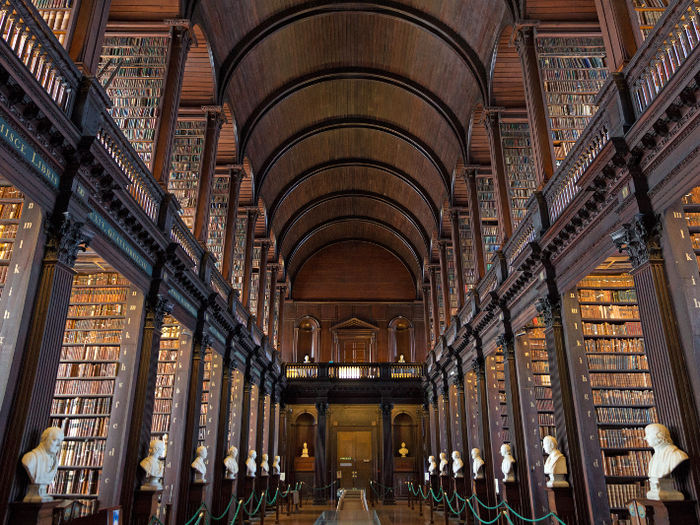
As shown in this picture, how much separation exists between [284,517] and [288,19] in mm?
12075

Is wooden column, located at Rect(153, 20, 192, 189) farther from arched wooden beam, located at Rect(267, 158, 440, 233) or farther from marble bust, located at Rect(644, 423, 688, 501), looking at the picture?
arched wooden beam, located at Rect(267, 158, 440, 233)

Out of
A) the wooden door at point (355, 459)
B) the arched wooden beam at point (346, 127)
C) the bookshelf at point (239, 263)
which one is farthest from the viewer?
the wooden door at point (355, 459)

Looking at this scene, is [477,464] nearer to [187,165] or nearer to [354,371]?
[187,165]

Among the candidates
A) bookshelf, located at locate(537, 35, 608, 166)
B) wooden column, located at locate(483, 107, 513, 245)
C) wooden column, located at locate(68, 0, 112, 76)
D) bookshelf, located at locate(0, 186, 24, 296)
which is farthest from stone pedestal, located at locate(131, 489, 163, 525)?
bookshelf, located at locate(537, 35, 608, 166)

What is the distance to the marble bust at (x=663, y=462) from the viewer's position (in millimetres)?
4280

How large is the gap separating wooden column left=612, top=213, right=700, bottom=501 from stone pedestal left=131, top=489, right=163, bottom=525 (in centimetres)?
568

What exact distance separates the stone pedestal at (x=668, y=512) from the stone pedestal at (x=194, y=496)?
21.3 feet

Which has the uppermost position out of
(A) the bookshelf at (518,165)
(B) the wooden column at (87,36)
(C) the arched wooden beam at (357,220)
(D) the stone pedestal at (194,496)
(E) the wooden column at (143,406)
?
(C) the arched wooden beam at (357,220)

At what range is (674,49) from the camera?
452 centimetres

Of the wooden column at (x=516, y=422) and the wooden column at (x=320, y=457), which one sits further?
the wooden column at (x=320, y=457)

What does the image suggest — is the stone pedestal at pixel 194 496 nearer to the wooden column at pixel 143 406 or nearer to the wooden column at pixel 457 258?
the wooden column at pixel 143 406

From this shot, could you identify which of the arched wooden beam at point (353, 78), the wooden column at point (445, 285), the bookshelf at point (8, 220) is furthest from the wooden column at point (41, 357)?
the wooden column at point (445, 285)

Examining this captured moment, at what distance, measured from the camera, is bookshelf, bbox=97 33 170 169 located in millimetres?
7965

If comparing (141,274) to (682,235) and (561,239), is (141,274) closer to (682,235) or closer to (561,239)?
(561,239)
